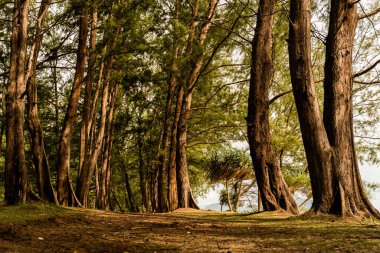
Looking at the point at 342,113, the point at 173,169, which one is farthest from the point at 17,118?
the point at 173,169

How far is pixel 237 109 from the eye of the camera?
50.1 ft

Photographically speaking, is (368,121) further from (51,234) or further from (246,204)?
(51,234)

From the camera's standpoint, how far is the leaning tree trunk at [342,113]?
626 centimetres

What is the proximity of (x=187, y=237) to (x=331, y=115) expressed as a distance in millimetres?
3364

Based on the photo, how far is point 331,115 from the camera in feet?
21.8

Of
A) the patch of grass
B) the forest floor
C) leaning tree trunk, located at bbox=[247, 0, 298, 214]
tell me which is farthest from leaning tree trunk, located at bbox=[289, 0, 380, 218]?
the patch of grass

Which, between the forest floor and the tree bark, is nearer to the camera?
the forest floor

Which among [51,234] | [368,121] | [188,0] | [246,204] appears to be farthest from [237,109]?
[246,204]

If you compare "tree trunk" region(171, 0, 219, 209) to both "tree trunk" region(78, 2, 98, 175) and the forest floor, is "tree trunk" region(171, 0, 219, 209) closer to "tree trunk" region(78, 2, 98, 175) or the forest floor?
"tree trunk" region(78, 2, 98, 175)

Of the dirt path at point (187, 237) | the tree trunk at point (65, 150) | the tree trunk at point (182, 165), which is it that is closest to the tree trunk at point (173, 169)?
the tree trunk at point (182, 165)

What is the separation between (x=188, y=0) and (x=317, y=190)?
30.7ft

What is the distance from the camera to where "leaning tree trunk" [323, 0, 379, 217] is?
6258 mm

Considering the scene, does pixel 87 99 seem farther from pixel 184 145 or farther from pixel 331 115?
pixel 331 115

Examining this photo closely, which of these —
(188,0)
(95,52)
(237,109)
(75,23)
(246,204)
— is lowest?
(246,204)
